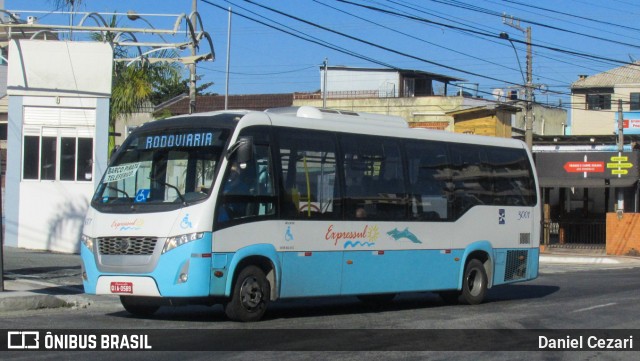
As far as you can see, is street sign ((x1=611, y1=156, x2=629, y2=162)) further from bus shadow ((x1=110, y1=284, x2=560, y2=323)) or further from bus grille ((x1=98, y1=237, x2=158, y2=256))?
bus grille ((x1=98, y1=237, x2=158, y2=256))

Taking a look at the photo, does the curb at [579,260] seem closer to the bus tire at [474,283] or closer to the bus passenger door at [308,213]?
the bus tire at [474,283]

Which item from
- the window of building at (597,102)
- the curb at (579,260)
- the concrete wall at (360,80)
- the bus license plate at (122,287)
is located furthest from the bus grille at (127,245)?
the window of building at (597,102)

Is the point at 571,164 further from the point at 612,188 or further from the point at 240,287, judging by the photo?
the point at 240,287

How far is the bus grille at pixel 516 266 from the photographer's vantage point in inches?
703

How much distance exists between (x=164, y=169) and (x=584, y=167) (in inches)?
1281

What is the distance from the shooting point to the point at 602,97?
2518 inches

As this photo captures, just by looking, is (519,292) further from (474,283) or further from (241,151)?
(241,151)

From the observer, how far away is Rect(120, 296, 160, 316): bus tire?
13.3 metres

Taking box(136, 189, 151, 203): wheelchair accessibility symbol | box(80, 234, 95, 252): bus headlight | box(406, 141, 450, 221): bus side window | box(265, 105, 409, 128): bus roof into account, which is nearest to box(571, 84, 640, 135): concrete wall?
box(406, 141, 450, 221): bus side window

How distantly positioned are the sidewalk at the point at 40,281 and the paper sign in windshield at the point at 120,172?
242 cm

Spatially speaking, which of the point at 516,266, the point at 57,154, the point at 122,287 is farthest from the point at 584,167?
the point at 122,287

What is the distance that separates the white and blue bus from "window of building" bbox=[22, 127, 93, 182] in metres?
13.0

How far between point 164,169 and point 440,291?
19.4 feet

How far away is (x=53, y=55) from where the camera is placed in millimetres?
25781
